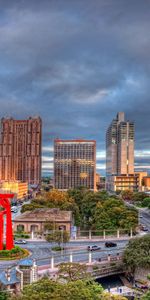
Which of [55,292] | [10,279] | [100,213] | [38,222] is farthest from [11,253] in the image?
[100,213]

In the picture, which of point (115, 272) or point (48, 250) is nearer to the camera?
point (115, 272)

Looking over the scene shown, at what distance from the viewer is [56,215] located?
94.1 metres

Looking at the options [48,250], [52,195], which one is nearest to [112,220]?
[48,250]

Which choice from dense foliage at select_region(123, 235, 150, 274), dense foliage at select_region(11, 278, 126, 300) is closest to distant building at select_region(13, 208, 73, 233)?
dense foliage at select_region(123, 235, 150, 274)

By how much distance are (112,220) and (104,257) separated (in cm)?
2697

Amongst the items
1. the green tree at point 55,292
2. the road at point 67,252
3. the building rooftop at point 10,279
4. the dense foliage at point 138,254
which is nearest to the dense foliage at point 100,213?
the road at point 67,252

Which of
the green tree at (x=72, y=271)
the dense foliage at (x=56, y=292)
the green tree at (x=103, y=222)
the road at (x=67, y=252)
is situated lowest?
the road at (x=67, y=252)

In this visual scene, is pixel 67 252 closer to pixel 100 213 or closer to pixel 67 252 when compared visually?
pixel 67 252

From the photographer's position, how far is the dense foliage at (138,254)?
55237 mm

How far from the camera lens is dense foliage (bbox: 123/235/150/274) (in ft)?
181

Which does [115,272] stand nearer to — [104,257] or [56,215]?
[104,257]

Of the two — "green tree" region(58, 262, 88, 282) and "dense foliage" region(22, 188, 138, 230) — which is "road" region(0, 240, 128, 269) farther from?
"green tree" region(58, 262, 88, 282)

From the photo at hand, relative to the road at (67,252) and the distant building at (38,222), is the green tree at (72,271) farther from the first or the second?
the distant building at (38,222)

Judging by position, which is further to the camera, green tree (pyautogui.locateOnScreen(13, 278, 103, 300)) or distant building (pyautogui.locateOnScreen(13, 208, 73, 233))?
distant building (pyautogui.locateOnScreen(13, 208, 73, 233))
